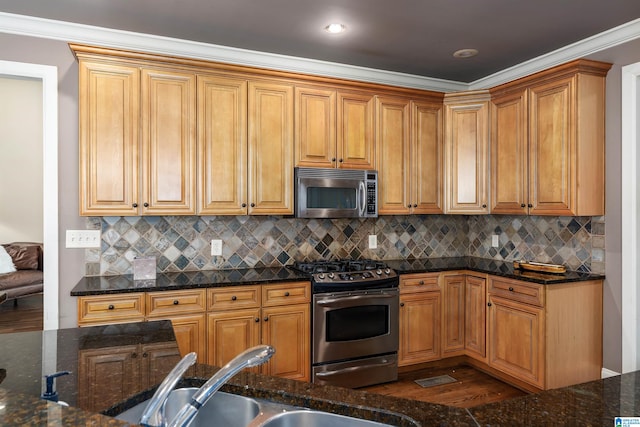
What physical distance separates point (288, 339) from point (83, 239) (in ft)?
5.74

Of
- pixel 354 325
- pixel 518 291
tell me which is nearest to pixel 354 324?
pixel 354 325

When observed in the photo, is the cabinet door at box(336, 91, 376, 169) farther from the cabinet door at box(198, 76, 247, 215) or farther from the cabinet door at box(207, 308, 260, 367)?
the cabinet door at box(207, 308, 260, 367)

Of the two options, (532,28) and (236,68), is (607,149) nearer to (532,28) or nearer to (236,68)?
(532,28)

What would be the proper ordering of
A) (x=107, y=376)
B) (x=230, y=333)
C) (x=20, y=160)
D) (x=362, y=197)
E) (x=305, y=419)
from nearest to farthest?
(x=305, y=419), (x=107, y=376), (x=230, y=333), (x=362, y=197), (x=20, y=160)

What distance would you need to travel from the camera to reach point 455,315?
3.89 metres

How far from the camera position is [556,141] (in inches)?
131

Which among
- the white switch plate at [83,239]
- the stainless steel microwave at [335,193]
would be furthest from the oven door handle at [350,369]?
the white switch plate at [83,239]

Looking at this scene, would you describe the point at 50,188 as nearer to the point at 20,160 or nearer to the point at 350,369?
the point at 350,369

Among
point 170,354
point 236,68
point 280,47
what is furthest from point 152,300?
point 280,47

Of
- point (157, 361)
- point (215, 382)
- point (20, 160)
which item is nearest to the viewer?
point (215, 382)

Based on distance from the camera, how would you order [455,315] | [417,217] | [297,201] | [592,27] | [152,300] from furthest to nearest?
[417,217] → [455,315] → [297,201] → [592,27] → [152,300]

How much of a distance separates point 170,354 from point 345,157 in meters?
2.57

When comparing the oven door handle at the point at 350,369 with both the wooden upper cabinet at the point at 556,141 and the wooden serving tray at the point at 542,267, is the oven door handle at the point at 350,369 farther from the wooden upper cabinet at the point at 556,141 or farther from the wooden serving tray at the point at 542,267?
the wooden upper cabinet at the point at 556,141

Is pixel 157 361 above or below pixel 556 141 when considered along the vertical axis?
below
